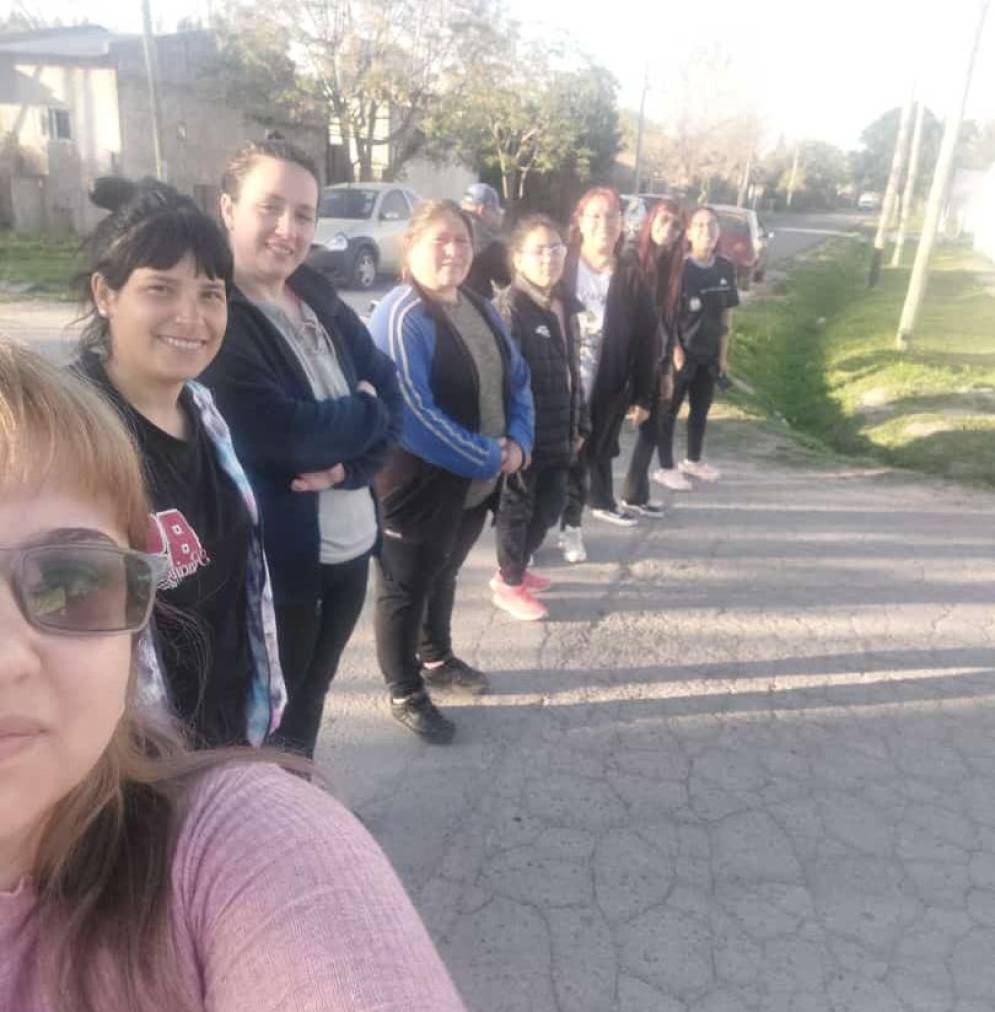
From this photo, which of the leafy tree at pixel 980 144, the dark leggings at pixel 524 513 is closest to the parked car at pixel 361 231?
the dark leggings at pixel 524 513

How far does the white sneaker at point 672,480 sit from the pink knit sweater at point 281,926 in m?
5.44

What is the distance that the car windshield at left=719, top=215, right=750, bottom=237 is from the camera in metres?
18.0

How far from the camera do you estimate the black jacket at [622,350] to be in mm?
4684

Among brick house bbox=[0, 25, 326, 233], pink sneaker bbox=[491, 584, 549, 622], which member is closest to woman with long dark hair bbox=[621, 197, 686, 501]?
pink sneaker bbox=[491, 584, 549, 622]

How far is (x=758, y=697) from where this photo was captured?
366 centimetres

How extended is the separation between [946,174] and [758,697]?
1082 centimetres

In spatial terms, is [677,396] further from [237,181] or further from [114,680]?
[114,680]

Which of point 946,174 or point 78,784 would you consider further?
point 946,174

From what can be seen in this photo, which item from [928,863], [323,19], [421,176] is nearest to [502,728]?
[928,863]

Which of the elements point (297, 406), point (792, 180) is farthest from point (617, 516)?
point (792, 180)

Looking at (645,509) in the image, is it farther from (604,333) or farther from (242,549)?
(242,549)

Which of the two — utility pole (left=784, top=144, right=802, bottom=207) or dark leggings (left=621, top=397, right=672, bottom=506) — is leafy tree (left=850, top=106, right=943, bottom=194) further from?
dark leggings (left=621, top=397, right=672, bottom=506)

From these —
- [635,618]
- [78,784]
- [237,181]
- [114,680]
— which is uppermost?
[237,181]

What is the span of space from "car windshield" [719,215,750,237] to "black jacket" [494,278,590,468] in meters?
15.3
